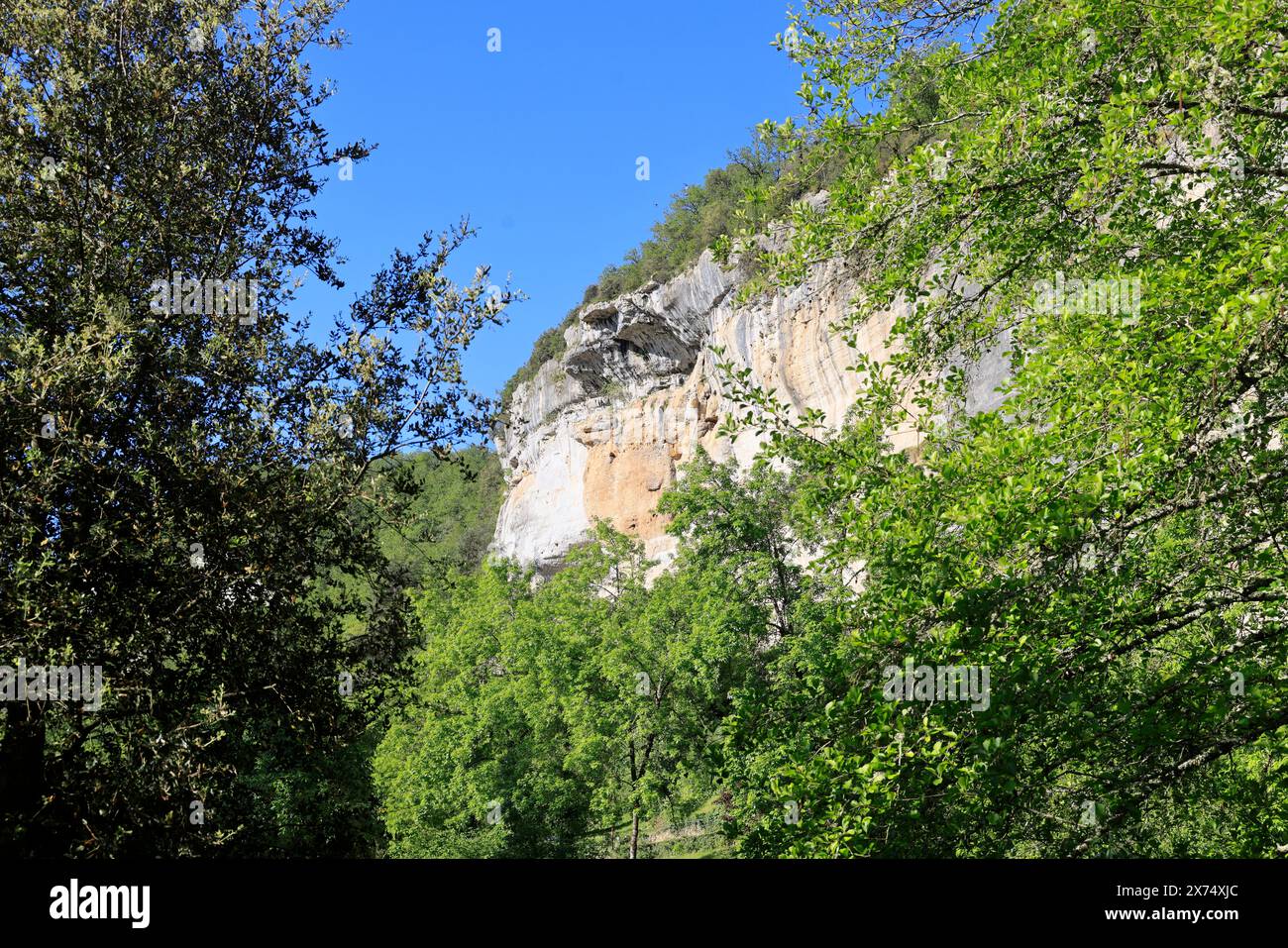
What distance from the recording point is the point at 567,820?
24.7 m

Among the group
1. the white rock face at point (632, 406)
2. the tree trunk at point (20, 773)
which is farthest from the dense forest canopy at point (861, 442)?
the white rock face at point (632, 406)

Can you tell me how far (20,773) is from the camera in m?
7.07

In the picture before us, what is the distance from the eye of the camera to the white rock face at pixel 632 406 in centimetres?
5622

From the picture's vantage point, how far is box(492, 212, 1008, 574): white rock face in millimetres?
56219

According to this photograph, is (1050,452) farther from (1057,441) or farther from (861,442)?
(861,442)

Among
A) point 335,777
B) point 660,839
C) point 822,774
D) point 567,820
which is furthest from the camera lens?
point 660,839

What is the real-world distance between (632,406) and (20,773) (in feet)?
200

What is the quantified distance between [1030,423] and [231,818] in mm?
7167

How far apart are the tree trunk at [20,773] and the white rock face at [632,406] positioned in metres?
44.9

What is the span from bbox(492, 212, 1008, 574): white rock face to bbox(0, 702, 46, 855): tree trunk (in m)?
44.9
